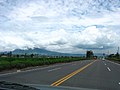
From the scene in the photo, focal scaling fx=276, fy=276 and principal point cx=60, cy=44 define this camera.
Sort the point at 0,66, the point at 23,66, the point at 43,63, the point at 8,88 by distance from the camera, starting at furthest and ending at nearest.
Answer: the point at 43,63, the point at 23,66, the point at 0,66, the point at 8,88

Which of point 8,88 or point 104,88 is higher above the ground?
point 8,88

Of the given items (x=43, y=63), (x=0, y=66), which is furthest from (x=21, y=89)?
(x=43, y=63)

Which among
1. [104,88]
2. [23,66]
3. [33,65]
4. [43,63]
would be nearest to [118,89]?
[104,88]

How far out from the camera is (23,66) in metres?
33.0

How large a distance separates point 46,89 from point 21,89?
1.84ft

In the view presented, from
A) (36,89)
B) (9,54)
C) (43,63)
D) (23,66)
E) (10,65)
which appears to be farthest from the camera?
(9,54)

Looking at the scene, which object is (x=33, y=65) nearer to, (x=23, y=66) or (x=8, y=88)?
(x=23, y=66)

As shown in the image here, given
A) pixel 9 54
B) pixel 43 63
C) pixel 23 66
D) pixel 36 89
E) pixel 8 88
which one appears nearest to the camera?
pixel 8 88

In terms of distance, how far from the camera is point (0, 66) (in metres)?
27.1

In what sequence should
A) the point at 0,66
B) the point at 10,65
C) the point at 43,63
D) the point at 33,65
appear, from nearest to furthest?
the point at 0,66
the point at 10,65
the point at 33,65
the point at 43,63

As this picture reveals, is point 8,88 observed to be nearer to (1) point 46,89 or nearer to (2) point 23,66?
(1) point 46,89

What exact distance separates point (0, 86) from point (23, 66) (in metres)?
29.1

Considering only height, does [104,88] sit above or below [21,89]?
below

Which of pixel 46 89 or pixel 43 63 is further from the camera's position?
pixel 43 63
